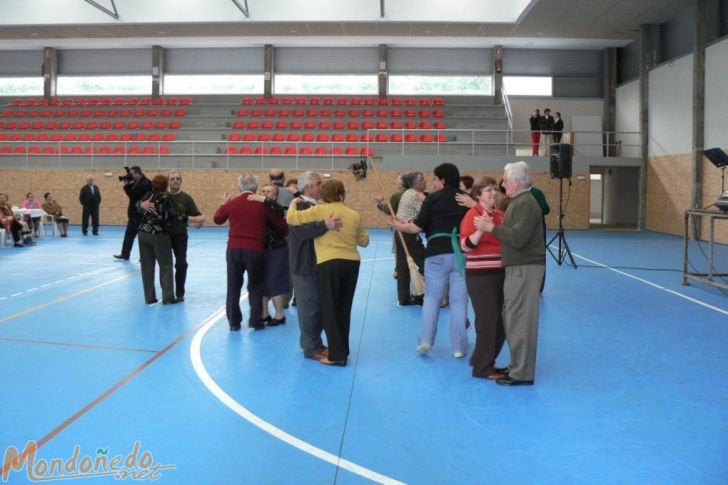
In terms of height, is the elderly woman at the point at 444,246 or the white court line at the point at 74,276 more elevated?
the elderly woman at the point at 444,246

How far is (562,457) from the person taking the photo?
3.94 meters

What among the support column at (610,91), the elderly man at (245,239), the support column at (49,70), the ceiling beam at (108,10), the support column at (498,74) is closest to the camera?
the elderly man at (245,239)

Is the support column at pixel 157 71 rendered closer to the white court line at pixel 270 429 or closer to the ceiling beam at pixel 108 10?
the ceiling beam at pixel 108 10

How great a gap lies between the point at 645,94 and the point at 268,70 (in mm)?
15882

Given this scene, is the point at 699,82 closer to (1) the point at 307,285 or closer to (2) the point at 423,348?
(2) the point at 423,348

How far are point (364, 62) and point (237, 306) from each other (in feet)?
78.0

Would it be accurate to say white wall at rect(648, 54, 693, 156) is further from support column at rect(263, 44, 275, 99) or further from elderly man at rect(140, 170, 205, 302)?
elderly man at rect(140, 170, 205, 302)

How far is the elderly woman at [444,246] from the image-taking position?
239 inches

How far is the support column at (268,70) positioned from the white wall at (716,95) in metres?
17.7

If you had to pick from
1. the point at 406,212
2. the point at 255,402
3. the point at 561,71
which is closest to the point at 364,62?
the point at 561,71

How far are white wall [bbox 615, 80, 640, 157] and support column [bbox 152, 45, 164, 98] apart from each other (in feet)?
66.4

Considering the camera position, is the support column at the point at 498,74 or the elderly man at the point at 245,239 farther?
the support column at the point at 498,74

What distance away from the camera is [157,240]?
8.82 m

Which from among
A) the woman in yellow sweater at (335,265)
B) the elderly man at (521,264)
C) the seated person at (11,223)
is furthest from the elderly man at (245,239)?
the seated person at (11,223)
